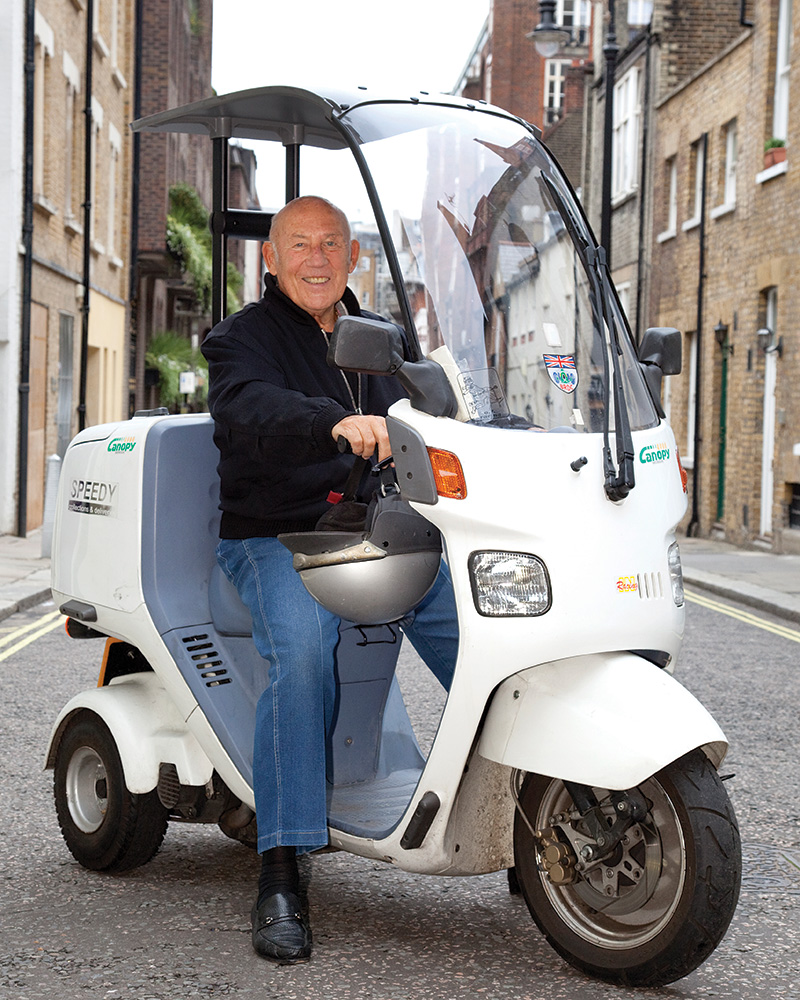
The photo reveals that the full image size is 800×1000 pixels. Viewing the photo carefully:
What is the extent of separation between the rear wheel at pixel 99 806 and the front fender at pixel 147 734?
0.21ft

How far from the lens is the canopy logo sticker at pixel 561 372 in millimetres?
3496

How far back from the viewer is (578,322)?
11.8 ft

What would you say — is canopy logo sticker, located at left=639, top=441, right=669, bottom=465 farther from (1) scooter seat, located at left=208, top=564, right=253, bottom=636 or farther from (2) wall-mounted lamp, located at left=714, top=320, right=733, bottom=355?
(2) wall-mounted lamp, located at left=714, top=320, right=733, bottom=355

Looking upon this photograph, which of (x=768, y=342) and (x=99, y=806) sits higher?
(x=768, y=342)

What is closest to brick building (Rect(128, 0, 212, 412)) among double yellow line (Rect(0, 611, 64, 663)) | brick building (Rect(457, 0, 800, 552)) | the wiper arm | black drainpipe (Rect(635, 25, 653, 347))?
black drainpipe (Rect(635, 25, 653, 347))

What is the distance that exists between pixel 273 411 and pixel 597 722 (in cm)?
111

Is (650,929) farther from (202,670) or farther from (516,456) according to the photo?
(202,670)

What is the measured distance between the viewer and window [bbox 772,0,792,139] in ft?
64.8

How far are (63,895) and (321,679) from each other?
1.08 meters

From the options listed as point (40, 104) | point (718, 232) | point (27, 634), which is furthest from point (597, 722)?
point (718, 232)

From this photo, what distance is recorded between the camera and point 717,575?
15.9 meters

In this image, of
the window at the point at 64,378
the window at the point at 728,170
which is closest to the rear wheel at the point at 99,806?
the window at the point at 64,378

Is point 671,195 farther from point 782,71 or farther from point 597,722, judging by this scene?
point 597,722

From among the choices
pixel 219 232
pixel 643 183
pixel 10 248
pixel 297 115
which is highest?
pixel 643 183
